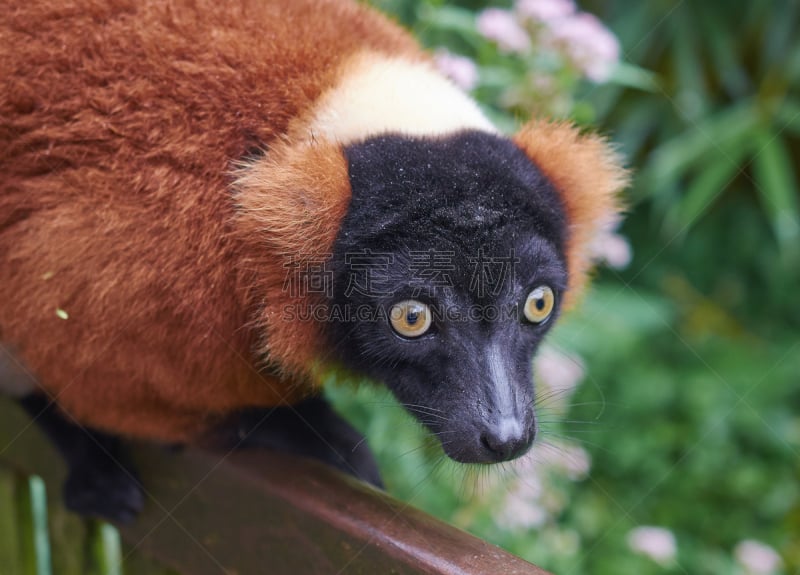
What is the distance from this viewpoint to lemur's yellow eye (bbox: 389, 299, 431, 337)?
1572 mm

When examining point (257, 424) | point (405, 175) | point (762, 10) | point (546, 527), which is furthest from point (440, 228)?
point (762, 10)

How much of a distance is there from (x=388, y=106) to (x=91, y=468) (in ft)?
3.60

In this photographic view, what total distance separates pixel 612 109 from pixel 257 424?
11.3 ft

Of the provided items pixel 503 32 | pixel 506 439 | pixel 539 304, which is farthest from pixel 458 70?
pixel 506 439

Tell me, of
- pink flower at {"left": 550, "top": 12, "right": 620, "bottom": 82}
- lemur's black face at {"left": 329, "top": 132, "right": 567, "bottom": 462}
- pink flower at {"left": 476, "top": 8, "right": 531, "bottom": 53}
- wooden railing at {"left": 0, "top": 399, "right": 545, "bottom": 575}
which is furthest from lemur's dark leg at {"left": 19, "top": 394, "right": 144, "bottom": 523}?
pink flower at {"left": 550, "top": 12, "right": 620, "bottom": 82}

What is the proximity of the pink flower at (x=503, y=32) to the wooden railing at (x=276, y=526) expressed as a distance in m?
1.37

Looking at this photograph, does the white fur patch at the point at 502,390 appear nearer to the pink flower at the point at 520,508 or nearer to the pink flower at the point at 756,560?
the pink flower at the point at 520,508

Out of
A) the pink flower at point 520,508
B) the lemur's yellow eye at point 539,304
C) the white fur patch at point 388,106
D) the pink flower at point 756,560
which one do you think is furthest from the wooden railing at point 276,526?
the pink flower at point 756,560

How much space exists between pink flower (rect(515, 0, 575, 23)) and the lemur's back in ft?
3.00

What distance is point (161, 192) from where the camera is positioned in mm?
1583

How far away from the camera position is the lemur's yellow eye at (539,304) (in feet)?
5.46

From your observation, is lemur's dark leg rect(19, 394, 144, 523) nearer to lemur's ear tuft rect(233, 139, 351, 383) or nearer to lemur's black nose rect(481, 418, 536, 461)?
lemur's ear tuft rect(233, 139, 351, 383)

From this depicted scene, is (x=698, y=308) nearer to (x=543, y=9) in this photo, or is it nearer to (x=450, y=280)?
(x=543, y=9)

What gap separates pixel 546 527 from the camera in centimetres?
298
